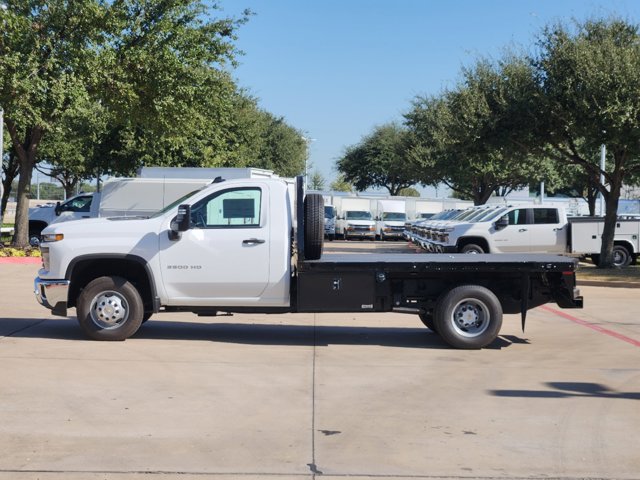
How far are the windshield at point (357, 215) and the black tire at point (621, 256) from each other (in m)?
24.5

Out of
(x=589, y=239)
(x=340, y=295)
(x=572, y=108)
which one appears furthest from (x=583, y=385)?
(x=589, y=239)

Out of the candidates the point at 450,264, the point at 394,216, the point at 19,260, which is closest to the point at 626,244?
the point at 450,264

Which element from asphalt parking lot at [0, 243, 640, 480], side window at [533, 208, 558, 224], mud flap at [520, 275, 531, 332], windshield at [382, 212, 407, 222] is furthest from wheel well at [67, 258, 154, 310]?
windshield at [382, 212, 407, 222]

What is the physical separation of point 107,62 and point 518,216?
40.9 ft

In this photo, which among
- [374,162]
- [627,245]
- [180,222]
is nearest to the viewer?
[180,222]

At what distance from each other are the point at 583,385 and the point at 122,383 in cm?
470

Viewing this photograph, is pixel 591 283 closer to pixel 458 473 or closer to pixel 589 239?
pixel 589 239

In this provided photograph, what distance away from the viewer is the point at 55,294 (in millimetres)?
10641

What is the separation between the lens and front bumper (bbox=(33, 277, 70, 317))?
10.6m

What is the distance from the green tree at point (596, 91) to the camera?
20.7 m

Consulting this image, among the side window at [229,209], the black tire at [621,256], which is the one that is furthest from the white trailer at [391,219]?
the side window at [229,209]

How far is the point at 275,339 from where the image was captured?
11523 mm

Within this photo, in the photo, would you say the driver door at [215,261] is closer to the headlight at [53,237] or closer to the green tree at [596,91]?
the headlight at [53,237]

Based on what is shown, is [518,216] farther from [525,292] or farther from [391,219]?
[391,219]
